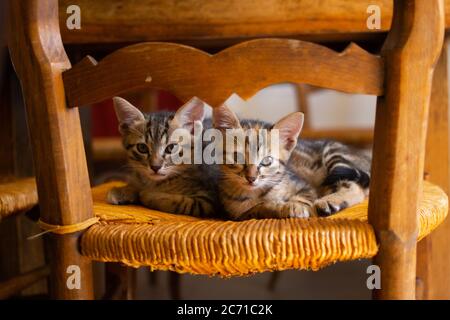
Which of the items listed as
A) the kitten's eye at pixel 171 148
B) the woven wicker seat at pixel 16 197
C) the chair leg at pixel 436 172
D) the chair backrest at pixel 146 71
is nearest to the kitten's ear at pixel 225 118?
the kitten's eye at pixel 171 148

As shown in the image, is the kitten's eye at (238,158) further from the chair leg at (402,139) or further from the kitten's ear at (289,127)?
the chair leg at (402,139)

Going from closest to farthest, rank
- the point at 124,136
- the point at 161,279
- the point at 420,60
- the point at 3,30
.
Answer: the point at 420,60, the point at 124,136, the point at 3,30, the point at 161,279

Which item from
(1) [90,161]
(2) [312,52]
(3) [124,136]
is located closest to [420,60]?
(2) [312,52]

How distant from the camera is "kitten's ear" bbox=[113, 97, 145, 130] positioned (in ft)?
3.59

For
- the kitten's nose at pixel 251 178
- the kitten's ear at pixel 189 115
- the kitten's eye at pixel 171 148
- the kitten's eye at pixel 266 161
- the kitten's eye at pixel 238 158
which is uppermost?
the kitten's ear at pixel 189 115

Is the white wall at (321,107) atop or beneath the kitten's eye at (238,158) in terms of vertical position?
atop

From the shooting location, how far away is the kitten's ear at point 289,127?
1.00 meters

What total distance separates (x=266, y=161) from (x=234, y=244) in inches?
10.9

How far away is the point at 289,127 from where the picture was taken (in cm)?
102

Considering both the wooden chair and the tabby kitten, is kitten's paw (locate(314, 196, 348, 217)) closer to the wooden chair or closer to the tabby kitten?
the tabby kitten

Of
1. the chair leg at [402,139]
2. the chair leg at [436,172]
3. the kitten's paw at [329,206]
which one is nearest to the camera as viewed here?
the chair leg at [402,139]

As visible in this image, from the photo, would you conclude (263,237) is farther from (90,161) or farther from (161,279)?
(161,279)
